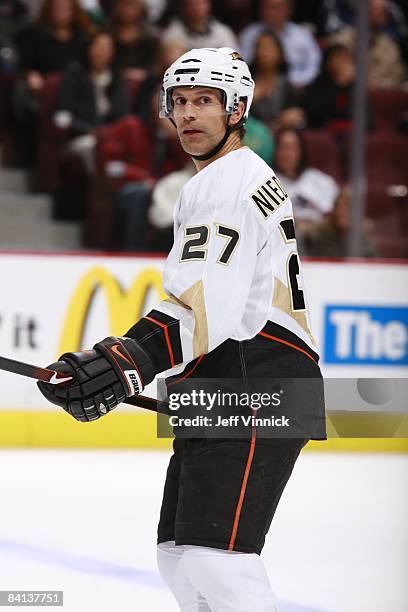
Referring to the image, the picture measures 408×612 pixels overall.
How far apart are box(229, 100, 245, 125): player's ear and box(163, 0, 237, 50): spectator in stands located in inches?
173

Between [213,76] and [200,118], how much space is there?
0.08 metres

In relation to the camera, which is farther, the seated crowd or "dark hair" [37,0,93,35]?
"dark hair" [37,0,93,35]

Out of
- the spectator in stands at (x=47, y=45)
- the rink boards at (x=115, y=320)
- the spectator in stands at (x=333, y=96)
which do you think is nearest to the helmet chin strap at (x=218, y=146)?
the rink boards at (x=115, y=320)

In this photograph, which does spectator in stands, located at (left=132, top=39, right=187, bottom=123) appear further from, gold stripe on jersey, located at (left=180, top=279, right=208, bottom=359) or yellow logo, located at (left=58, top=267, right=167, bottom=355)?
gold stripe on jersey, located at (left=180, top=279, right=208, bottom=359)

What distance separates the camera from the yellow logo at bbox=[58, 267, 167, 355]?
4.91m

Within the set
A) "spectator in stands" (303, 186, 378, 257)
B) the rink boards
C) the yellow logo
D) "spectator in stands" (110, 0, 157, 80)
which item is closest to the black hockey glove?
the rink boards

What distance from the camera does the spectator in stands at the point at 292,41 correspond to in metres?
6.65

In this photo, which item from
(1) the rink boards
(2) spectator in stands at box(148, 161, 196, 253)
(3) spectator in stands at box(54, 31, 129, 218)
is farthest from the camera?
(3) spectator in stands at box(54, 31, 129, 218)

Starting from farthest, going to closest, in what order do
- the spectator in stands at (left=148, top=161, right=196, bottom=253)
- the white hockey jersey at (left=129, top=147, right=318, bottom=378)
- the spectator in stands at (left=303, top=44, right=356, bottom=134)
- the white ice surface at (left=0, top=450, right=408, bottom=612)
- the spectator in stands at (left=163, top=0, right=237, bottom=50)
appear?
the spectator in stands at (left=303, top=44, right=356, bottom=134), the spectator in stands at (left=163, top=0, right=237, bottom=50), the spectator in stands at (left=148, top=161, right=196, bottom=253), the white ice surface at (left=0, top=450, right=408, bottom=612), the white hockey jersey at (left=129, top=147, right=318, bottom=378)

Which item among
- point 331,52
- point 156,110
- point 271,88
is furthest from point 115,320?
point 331,52

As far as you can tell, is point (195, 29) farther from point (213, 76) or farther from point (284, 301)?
point (284, 301)

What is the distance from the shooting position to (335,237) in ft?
18.5

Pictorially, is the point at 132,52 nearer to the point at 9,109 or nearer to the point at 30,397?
the point at 9,109

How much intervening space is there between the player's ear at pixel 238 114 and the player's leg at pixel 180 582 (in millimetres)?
743
